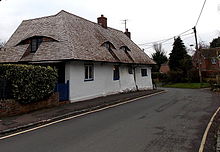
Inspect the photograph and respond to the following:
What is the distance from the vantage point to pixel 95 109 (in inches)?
510

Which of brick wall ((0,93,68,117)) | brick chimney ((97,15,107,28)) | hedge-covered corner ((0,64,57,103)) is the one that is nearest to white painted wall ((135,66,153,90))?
brick chimney ((97,15,107,28))

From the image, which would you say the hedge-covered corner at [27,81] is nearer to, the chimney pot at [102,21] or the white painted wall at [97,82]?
the white painted wall at [97,82]

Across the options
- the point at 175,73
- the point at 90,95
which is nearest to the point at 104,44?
the point at 90,95

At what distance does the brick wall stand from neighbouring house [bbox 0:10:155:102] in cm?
164

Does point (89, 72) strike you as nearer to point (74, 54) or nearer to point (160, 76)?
point (74, 54)

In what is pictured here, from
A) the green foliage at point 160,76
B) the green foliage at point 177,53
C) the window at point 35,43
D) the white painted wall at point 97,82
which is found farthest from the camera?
the green foliage at point 177,53

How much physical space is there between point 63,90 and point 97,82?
4262 millimetres

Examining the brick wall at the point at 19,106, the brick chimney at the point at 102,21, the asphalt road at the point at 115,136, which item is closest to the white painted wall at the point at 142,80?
the brick chimney at the point at 102,21

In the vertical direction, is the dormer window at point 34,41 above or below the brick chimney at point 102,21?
below

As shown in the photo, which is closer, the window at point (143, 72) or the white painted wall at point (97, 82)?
the white painted wall at point (97, 82)

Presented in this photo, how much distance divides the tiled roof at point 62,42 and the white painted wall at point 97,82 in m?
0.83

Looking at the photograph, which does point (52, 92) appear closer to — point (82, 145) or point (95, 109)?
point (95, 109)

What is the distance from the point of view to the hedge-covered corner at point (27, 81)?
1112 cm

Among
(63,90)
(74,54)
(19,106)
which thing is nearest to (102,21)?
(74,54)
